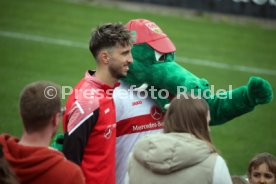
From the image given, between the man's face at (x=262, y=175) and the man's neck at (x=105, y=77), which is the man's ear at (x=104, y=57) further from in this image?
the man's face at (x=262, y=175)

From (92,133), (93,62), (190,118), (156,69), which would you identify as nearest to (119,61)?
(156,69)

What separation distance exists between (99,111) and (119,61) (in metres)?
0.41

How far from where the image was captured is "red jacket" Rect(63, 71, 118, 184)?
4113 mm

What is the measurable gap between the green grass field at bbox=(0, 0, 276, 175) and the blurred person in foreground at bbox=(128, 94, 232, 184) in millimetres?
4349

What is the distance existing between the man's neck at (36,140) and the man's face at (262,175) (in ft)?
6.74

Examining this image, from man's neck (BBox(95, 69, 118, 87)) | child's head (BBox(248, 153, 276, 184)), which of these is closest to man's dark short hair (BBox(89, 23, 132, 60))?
man's neck (BBox(95, 69, 118, 87))

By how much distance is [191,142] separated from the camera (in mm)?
3469

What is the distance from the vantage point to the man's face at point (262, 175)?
491cm

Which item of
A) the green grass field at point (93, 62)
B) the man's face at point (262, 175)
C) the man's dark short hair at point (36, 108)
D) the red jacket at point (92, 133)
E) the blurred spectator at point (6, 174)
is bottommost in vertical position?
the green grass field at point (93, 62)

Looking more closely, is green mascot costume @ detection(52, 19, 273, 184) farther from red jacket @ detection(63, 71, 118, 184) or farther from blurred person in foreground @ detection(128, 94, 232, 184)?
blurred person in foreground @ detection(128, 94, 232, 184)

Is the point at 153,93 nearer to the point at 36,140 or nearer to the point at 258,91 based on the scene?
the point at 258,91

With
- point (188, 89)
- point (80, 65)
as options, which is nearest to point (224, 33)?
point (80, 65)

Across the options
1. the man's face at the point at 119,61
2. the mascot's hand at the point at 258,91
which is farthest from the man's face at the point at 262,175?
the man's face at the point at 119,61

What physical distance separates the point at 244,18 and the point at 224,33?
1.74 metres
